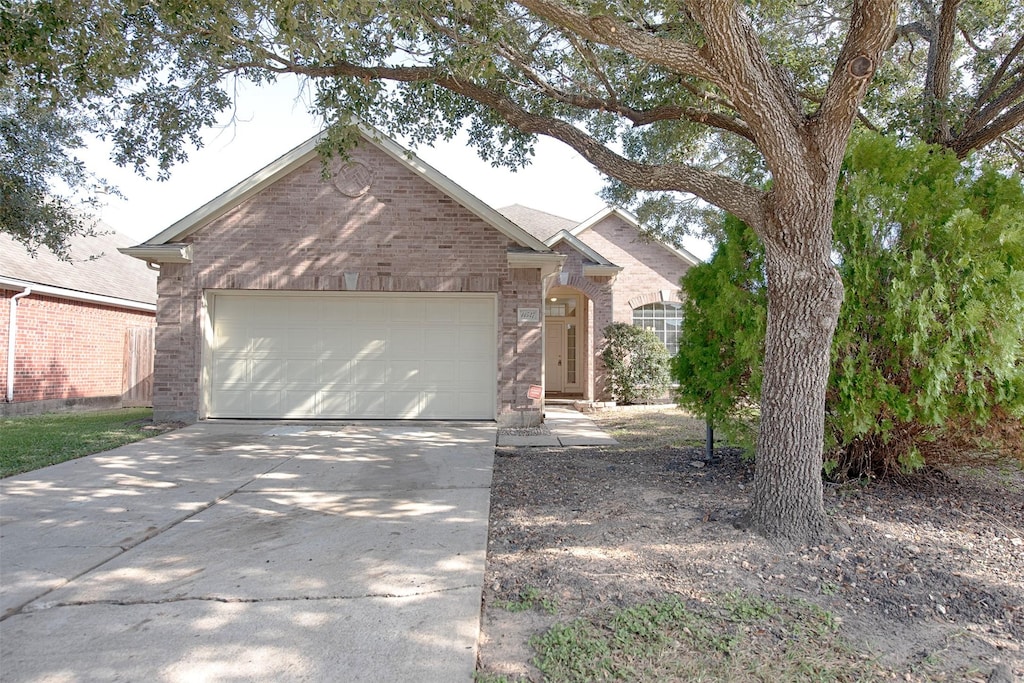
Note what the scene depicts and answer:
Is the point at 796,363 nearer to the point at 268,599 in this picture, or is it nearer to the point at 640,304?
the point at 268,599

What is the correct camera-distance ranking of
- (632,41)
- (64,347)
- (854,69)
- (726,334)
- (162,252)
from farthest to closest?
1. (64,347)
2. (162,252)
3. (726,334)
4. (632,41)
5. (854,69)

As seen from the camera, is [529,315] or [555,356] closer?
[529,315]

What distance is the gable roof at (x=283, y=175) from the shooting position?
10125 mm

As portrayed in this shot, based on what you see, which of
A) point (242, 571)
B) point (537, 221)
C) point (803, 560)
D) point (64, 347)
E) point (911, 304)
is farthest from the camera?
point (537, 221)

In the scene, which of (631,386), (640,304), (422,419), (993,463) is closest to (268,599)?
(993,463)

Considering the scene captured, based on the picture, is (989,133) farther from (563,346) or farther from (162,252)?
(563,346)

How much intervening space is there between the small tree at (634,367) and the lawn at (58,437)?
9.57 metres

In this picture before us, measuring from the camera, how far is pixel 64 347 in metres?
14.4

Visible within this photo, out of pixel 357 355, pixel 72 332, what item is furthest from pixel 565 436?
pixel 72 332

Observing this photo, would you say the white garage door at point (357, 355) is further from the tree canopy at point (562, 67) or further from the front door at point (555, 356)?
the front door at point (555, 356)

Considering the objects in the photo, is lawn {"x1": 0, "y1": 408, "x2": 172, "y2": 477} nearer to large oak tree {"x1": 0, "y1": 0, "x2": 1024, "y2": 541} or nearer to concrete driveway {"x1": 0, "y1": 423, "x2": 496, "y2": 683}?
concrete driveway {"x1": 0, "y1": 423, "x2": 496, "y2": 683}

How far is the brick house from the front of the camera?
1027 cm

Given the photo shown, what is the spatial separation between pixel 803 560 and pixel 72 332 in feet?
53.6

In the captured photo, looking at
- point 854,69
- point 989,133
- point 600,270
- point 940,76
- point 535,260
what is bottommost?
point 535,260
